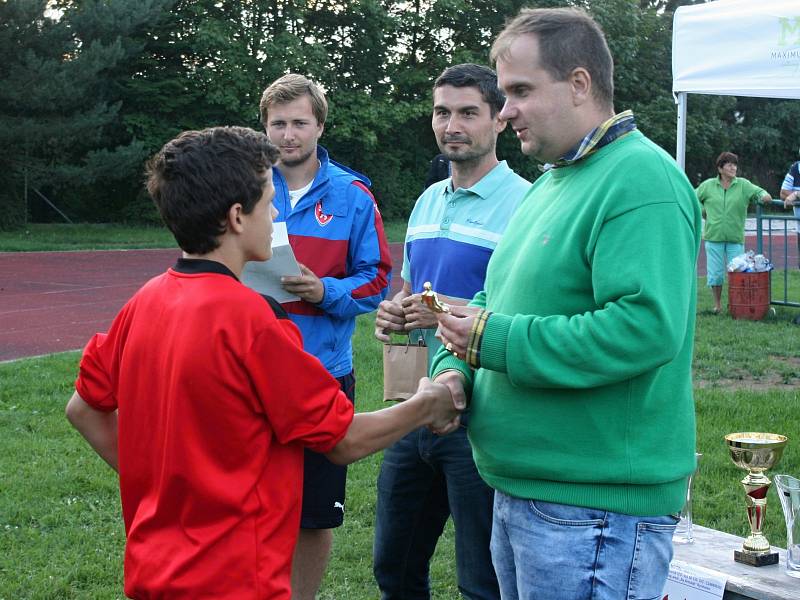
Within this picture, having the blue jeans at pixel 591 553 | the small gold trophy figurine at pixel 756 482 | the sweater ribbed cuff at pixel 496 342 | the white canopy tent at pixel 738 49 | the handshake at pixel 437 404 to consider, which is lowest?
the small gold trophy figurine at pixel 756 482

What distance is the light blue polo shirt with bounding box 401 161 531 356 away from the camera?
11.6ft

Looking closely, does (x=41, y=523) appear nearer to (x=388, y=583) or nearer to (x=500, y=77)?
(x=388, y=583)

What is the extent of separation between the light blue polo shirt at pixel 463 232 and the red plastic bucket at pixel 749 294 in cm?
938

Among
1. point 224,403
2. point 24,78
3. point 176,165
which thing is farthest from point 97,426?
point 24,78

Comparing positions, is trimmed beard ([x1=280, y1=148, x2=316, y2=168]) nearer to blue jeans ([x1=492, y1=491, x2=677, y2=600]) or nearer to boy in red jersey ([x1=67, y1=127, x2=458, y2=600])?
boy in red jersey ([x1=67, y1=127, x2=458, y2=600])

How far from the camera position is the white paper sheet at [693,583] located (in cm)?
335

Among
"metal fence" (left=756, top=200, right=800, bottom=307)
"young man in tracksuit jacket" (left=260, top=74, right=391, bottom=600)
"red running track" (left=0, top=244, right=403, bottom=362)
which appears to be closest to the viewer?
"young man in tracksuit jacket" (left=260, top=74, right=391, bottom=600)

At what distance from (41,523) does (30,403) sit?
2637 millimetres

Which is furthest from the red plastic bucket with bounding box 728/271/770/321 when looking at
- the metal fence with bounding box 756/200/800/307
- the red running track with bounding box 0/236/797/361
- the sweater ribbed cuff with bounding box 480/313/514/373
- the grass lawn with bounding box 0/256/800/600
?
the sweater ribbed cuff with bounding box 480/313/514/373

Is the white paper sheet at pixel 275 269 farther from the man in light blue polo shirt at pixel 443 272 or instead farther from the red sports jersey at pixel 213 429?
the red sports jersey at pixel 213 429

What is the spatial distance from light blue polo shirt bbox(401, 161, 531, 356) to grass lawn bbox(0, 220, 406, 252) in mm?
17553

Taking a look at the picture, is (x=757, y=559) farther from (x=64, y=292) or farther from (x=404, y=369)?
(x=64, y=292)

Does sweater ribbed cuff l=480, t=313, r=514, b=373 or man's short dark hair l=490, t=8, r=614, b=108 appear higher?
man's short dark hair l=490, t=8, r=614, b=108

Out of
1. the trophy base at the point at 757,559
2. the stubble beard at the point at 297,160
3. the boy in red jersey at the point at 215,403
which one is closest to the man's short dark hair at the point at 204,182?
the boy in red jersey at the point at 215,403
